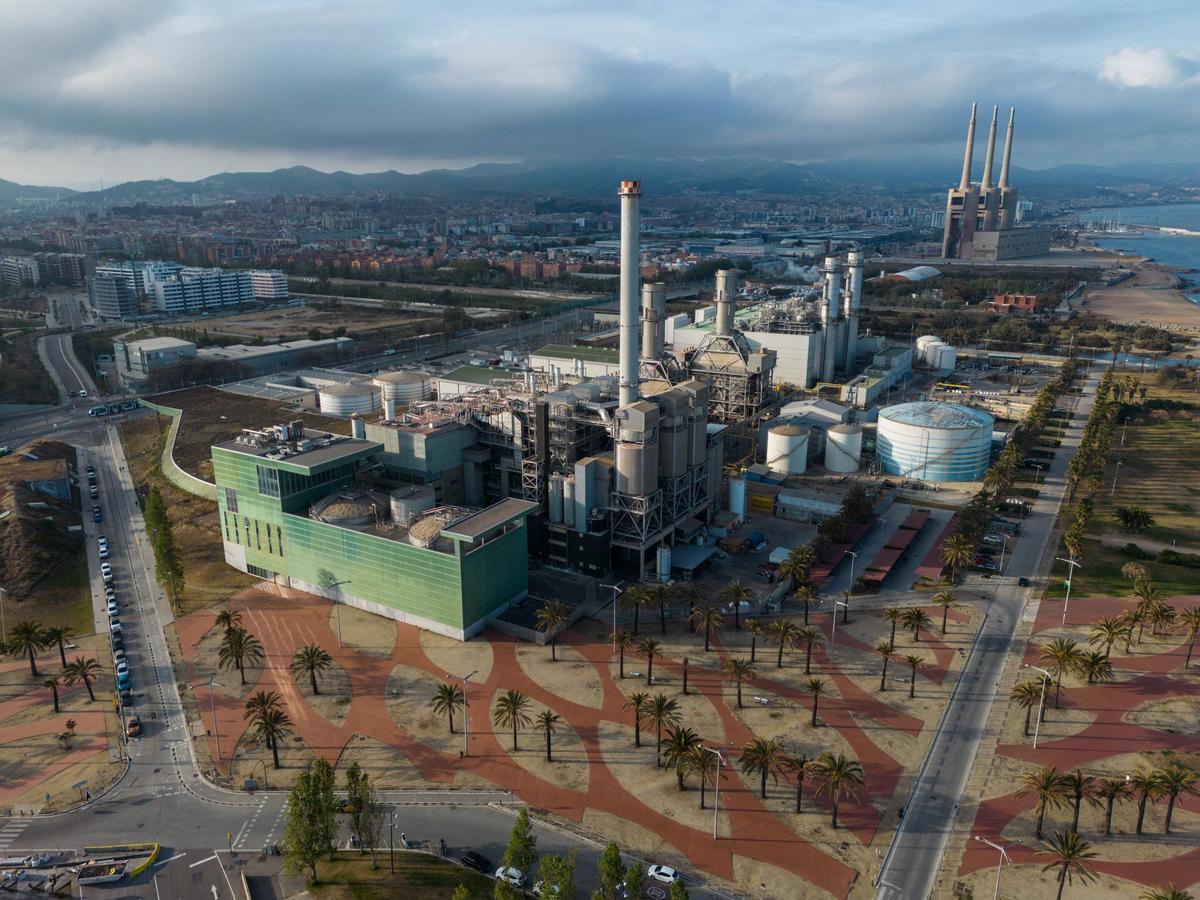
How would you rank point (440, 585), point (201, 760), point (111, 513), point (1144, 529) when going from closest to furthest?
point (201, 760) → point (440, 585) → point (1144, 529) → point (111, 513)

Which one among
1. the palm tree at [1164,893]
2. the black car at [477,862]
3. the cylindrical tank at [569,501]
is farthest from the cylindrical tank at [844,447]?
the black car at [477,862]

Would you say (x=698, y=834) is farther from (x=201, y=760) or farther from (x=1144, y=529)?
(x=1144, y=529)

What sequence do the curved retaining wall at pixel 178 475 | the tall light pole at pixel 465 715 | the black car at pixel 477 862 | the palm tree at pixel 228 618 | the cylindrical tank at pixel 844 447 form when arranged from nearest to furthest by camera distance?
the black car at pixel 477 862, the tall light pole at pixel 465 715, the palm tree at pixel 228 618, the curved retaining wall at pixel 178 475, the cylindrical tank at pixel 844 447

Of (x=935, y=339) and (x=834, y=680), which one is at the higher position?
(x=935, y=339)

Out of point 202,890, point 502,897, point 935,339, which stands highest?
point 935,339

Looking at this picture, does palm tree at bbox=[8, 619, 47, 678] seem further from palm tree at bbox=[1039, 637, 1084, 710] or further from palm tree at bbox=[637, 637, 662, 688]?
palm tree at bbox=[1039, 637, 1084, 710]

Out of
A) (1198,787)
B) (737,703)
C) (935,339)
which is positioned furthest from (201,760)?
(935,339)

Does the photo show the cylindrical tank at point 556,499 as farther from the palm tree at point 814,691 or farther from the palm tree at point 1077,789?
the palm tree at point 1077,789
